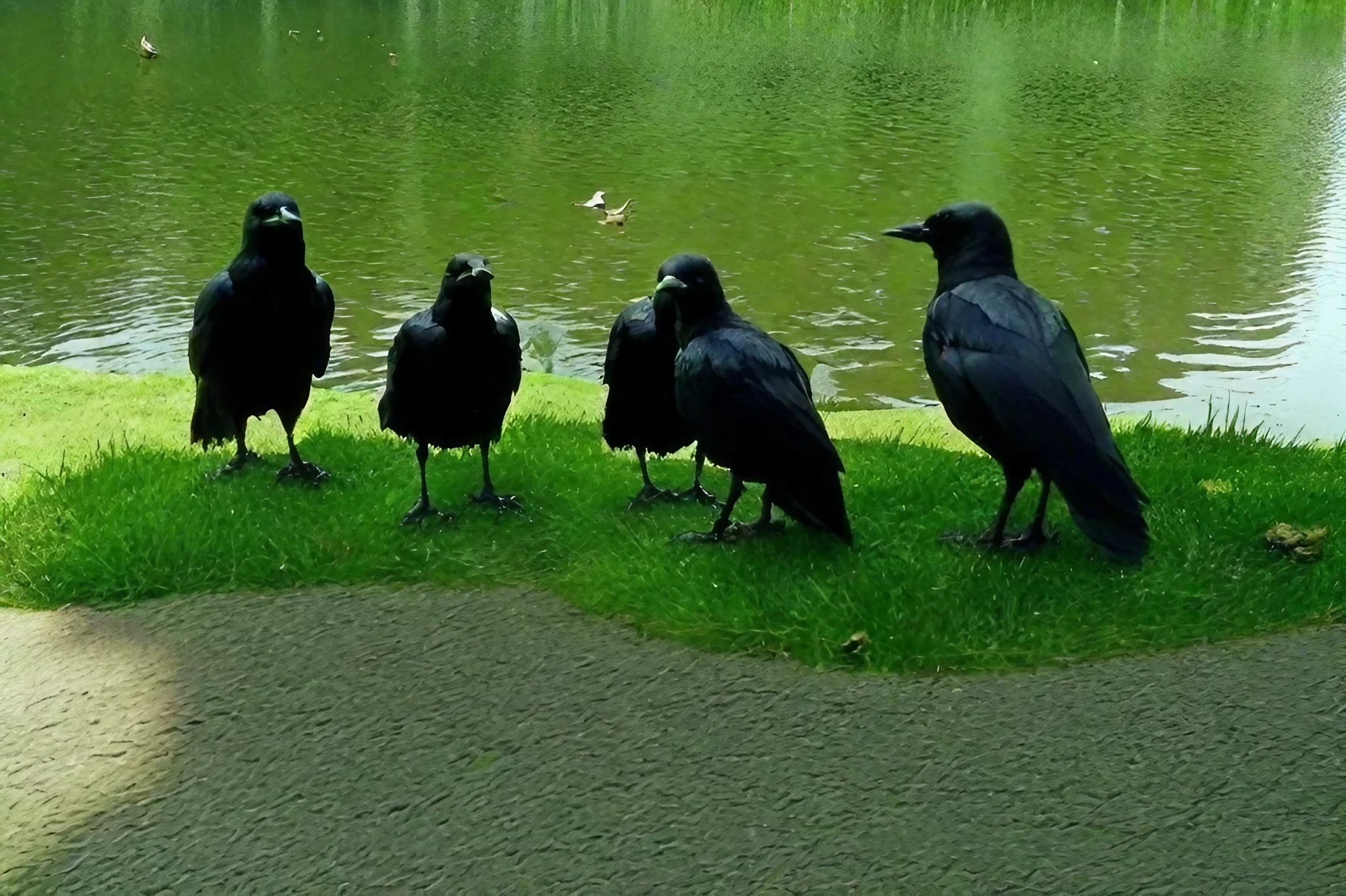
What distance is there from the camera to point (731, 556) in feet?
13.6

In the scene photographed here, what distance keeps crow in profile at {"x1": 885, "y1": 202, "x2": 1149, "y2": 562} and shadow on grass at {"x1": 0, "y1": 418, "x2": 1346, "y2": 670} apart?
0.26 meters

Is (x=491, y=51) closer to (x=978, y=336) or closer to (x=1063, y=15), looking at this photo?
(x=1063, y=15)

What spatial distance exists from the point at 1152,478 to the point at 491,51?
18428mm

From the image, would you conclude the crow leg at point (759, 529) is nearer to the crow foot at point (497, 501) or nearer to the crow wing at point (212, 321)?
the crow foot at point (497, 501)

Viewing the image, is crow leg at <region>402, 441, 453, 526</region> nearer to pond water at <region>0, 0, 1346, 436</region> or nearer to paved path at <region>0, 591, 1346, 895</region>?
paved path at <region>0, 591, 1346, 895</region>

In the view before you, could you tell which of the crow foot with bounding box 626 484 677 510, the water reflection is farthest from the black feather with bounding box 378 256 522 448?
the water reflection

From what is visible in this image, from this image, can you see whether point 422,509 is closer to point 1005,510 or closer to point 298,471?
point 298,471

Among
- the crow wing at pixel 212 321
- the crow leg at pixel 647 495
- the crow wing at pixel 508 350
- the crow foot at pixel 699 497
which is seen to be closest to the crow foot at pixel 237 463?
the crow wing at pixel 212 321

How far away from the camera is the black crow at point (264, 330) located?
467 cm

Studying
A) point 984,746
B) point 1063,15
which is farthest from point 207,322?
point 1063,15

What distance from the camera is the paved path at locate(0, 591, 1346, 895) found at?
Answer: 110 inches

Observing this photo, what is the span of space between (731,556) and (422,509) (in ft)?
3.93

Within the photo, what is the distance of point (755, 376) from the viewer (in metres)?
4.08

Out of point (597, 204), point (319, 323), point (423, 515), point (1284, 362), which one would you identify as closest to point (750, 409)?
point (423, 515)
